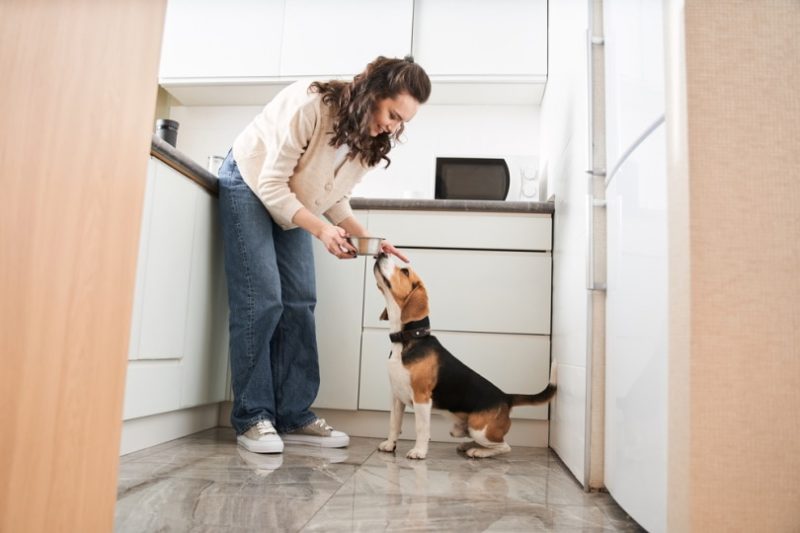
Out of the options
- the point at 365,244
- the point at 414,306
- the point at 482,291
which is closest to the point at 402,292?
the point at 414,306

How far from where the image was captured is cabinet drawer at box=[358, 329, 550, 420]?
2.33 m

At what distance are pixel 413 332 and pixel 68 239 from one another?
148 cm

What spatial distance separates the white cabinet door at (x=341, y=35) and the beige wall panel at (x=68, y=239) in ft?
7.39

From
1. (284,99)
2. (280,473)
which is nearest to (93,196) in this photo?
(280,473)

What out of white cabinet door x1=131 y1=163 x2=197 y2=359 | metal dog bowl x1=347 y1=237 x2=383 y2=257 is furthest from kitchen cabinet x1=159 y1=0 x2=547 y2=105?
metal dog bowl x1=347 y1=237 x2=383 y2=257

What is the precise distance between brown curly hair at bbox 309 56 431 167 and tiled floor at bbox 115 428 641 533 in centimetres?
97

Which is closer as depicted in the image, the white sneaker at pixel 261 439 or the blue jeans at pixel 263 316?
the white sneaker at pixel 261 439

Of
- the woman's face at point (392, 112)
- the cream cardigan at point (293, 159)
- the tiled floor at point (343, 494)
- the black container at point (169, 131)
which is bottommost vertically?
the tiled floor at point (343, 494)

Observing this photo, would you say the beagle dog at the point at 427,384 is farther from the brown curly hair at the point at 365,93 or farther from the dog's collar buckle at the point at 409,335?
the brown curly hair at the point at 365,93

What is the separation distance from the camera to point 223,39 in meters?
3.04

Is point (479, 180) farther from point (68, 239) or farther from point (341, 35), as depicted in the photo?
point (68, 239)

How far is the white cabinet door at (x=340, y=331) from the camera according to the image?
2393mm

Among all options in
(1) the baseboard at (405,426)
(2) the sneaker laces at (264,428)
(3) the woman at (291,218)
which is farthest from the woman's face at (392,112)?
(1) the baseboard at (405,426)

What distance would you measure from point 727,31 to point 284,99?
1.42m
